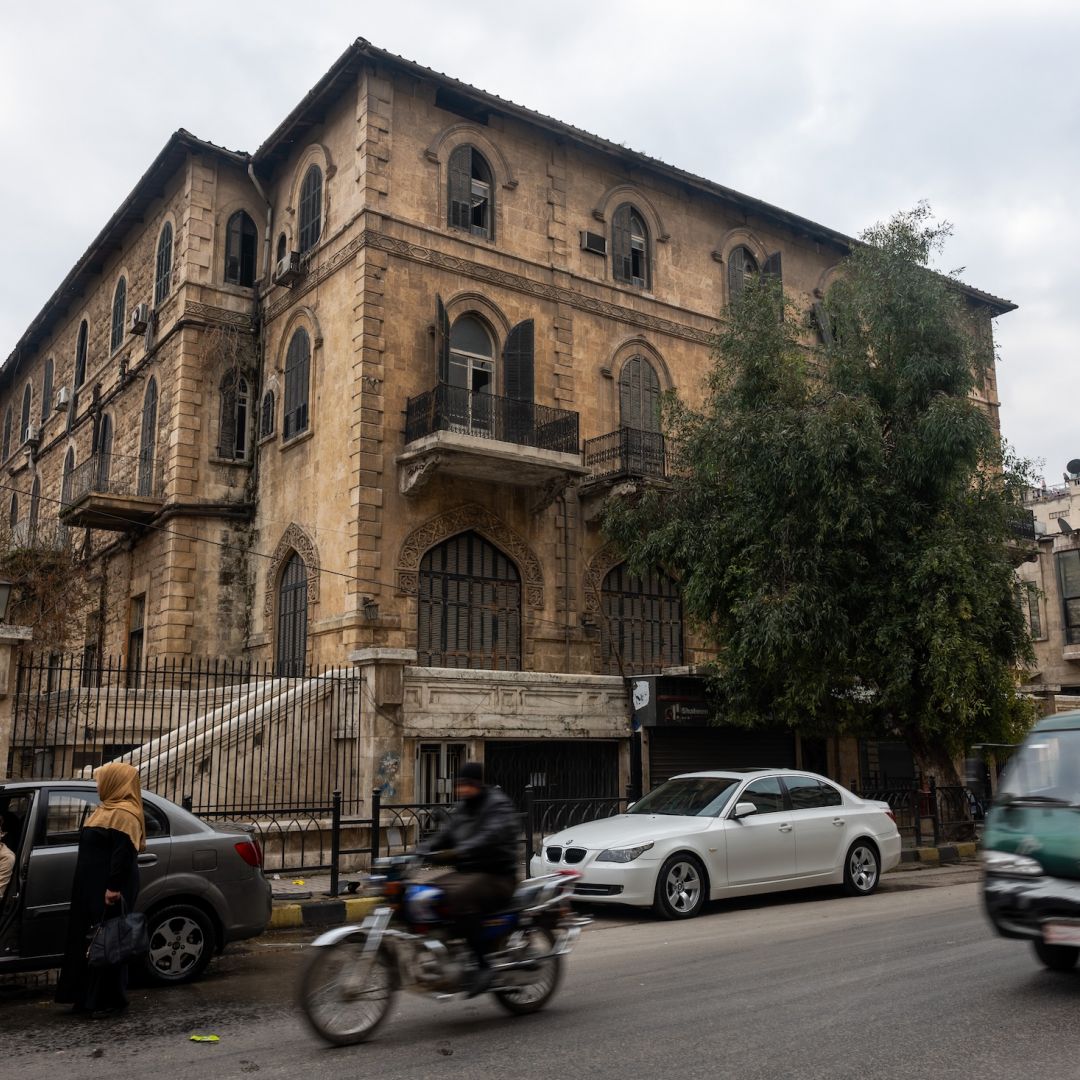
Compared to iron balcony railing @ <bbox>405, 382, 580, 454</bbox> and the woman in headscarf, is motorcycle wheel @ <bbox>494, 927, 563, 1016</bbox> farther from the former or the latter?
iron balcony railing @ <bbox>405, 382, 580, 454</bbox>

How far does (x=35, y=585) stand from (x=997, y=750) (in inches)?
833

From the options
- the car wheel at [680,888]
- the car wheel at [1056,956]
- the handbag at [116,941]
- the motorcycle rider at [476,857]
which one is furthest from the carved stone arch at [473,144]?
the car wheel at [1056,956]

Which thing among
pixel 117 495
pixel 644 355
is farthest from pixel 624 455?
pixel 117 495

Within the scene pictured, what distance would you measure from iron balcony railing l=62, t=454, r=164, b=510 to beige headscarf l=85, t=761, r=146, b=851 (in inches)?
712

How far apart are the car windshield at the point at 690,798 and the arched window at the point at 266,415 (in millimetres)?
14586

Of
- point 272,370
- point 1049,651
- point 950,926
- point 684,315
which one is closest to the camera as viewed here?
point 950,926

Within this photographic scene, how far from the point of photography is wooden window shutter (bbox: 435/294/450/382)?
69.7 feet

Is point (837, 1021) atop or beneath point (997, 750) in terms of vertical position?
beneath

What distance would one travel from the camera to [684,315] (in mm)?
26156

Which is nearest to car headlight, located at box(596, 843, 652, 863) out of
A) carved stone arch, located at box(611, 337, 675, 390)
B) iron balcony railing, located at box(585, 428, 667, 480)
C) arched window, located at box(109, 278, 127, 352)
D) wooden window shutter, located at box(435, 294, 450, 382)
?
wooden window shutter, located at box(435, 294, 450, 382)

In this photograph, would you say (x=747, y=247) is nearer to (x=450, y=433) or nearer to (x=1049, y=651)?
(x=450, y=433)

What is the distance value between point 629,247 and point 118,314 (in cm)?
1411

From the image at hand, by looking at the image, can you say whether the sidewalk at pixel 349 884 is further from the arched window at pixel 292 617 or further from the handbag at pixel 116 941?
the arched window at pixel 292 617

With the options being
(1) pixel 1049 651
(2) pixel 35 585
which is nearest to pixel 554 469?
(2) pixel 35 585
